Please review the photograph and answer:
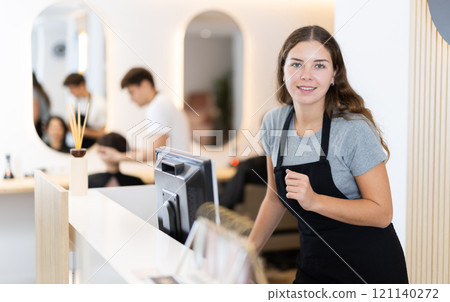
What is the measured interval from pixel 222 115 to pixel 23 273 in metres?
0.62

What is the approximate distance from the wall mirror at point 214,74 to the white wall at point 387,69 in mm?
340

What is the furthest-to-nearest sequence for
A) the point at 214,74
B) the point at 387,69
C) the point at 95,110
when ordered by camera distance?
the point at 387,69
the point at 95,110
the point at 214,74

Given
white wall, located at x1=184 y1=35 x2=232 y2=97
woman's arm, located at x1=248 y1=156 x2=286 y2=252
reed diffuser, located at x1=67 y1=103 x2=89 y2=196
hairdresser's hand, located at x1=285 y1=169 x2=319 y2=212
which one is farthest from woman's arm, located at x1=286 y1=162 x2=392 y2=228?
reed diffuser, located at x1=67 y1=103 x2=89 y2=196

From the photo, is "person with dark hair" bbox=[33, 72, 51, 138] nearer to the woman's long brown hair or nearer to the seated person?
the seated person

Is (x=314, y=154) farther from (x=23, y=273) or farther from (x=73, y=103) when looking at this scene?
(x=23, y=273)

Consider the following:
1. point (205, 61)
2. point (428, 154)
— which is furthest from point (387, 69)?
point (205, 61)

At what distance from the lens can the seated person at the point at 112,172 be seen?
1031mm

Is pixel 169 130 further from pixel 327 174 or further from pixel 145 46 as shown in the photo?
pixel 327 174

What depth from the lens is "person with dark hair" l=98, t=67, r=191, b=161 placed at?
3.15ft

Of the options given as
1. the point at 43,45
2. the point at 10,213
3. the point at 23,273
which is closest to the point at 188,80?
the point at 43,45

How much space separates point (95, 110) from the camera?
1.03m

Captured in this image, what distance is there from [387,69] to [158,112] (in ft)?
1.83

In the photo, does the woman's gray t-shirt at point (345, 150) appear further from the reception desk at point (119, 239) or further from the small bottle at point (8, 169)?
the small bottle at point (8, 169)

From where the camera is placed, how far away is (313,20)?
Answer: 942mm
